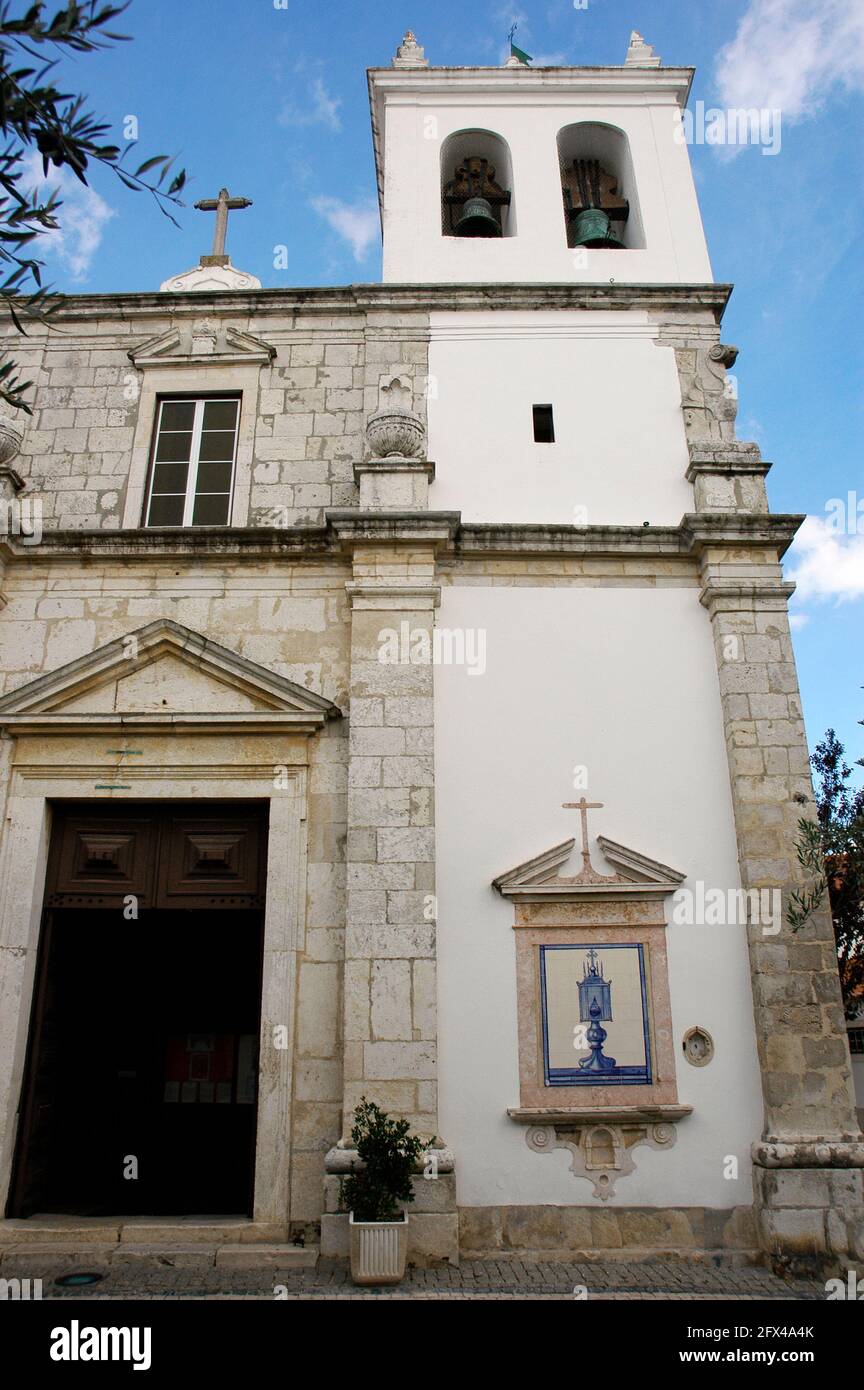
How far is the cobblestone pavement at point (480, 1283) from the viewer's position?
215 inches

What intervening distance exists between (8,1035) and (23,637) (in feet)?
10.6

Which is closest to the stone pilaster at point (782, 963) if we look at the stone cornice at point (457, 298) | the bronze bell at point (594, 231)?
the stone cornice at point (457, 298)

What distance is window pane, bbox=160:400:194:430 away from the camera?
886 cm

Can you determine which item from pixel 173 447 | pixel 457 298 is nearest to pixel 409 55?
pixel 457 298

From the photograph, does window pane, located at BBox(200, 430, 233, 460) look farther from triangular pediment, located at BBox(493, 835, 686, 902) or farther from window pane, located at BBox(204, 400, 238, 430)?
triangular pediment, located at BBox(493, 835, 686, 902)

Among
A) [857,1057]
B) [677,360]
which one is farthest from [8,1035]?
[857,1057]

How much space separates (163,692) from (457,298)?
4886mm

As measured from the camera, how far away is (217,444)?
28.7 ft

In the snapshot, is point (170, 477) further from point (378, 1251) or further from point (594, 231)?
point (378, 1251)

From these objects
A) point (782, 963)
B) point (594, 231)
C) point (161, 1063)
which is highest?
point (594, 231)

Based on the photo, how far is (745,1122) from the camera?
6516 millimetres

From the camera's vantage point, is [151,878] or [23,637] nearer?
[151,878]

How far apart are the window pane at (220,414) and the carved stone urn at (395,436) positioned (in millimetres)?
1500
